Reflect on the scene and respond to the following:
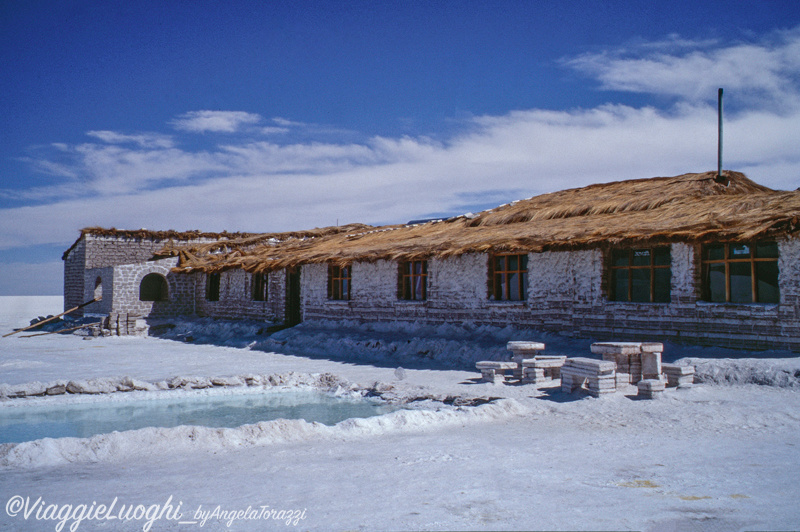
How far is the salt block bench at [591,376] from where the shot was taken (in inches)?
339

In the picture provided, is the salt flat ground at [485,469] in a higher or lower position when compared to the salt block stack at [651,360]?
lower

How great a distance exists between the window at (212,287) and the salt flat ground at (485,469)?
18804 millimetres

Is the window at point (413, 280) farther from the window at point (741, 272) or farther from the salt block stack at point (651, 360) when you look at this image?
the salt block stack at point (651, 360)

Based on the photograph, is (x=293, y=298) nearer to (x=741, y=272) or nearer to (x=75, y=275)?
(x=741, y=272)

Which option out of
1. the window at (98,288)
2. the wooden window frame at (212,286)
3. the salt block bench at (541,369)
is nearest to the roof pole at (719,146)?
the salt block bench at (541,369)

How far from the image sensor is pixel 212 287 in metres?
24.9

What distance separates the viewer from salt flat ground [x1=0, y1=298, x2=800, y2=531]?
4.02 m

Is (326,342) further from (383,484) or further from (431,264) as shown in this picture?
(383,484)

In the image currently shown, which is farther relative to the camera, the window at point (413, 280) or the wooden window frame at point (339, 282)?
the wooden window frame at point (339, 282)

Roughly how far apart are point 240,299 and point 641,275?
50.3 ft

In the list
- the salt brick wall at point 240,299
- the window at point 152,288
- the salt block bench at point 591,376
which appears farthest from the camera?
the window at point 152,288

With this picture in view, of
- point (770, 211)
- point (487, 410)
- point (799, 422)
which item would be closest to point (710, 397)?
point (799, 422)

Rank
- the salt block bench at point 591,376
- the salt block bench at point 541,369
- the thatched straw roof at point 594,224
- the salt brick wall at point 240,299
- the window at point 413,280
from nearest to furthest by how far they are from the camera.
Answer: the salt block bench at point 591,376 → the salt block bench at point 541,369 → the thatched straw roof at point 594,224 → the window at point 413,280 → the salt brick wall at point 240,299

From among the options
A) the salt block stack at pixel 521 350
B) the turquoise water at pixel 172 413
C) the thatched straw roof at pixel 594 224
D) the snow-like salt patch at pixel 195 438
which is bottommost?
the turquoise water at pixel 172 413
